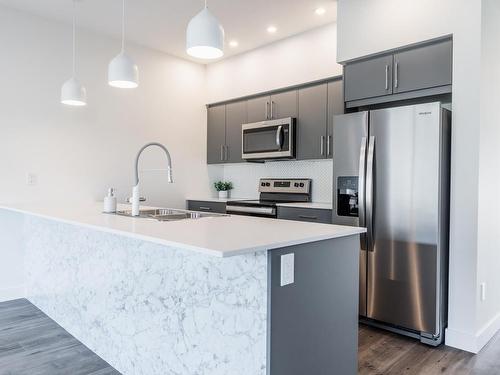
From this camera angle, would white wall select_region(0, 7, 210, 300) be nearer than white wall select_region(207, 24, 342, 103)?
Yes

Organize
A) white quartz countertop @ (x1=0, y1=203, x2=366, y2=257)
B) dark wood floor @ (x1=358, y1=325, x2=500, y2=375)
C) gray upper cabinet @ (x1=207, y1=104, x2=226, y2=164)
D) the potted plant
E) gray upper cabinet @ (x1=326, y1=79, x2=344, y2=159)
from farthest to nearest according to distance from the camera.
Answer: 1. the potted plant
2. gray upper cabinet @ (x1=207, y1=104, x2=226, y2=164)
3. gray upper cabinet @ (x1=326, y1=79, x2=344, y2=159)
4. dark wood floor @ (x1=358, y1=325, x2=500, y2=375)
5. white quartz countertop @ (x1=0, y1=203, x2=366, y2=257)

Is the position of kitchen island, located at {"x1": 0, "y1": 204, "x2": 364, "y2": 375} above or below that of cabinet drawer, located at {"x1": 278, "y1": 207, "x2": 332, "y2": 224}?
below

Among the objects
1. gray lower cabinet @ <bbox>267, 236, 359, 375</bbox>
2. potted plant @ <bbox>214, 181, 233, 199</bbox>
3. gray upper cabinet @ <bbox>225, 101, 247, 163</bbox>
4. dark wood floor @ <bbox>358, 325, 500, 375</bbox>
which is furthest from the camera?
potted plant @ <bbox>214, 181, 233, 199</bbox>

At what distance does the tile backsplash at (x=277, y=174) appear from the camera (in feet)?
13.8

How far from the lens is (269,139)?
14.1 ft

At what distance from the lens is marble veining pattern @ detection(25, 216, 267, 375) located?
1.60 meters

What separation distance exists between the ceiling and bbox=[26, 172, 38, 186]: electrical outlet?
62.4 inches

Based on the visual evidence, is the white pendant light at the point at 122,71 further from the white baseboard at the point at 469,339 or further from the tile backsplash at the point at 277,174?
the white baseboard at the point at 469,339

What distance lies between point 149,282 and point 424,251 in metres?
1.89

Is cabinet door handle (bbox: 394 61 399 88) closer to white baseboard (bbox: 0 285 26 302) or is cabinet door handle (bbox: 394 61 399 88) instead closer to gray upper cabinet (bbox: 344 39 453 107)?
gray upper cabinet (bbox: 344 39 453 107)

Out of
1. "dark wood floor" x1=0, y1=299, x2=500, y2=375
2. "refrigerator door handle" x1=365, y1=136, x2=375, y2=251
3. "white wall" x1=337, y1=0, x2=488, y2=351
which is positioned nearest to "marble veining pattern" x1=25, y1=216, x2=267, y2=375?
"dark wood floor" x1=0, y1=299, x2=500, y2=375

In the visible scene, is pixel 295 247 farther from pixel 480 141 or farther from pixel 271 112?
pixel 271 112

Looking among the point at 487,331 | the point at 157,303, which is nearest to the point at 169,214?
the point at 157,303

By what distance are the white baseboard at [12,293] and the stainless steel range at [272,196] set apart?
224 centimetres
